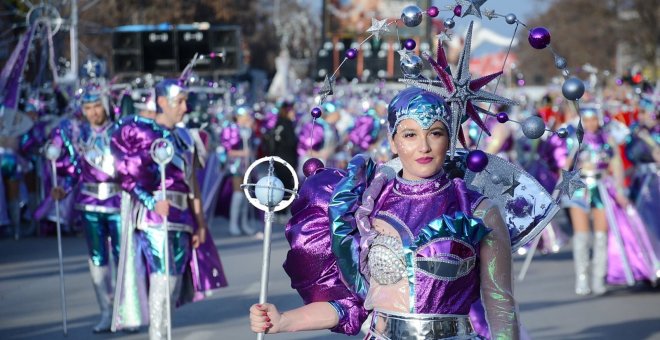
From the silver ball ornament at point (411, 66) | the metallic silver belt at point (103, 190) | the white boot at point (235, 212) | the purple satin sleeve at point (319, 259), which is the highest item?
the silver ball ornament at point (411, 66)

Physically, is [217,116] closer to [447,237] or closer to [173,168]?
[173,168]

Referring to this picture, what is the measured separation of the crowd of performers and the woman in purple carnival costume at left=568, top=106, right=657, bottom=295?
0.04ft

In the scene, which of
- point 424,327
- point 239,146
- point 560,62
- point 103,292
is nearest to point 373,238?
point 424,327

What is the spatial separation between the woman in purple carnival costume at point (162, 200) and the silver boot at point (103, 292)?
1.04m

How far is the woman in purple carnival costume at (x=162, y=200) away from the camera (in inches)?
328

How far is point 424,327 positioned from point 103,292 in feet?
18.9

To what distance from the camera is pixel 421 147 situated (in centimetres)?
438

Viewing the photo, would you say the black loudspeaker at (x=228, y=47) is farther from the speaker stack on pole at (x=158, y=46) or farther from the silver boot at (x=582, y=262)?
the silver boot at (x=582, y=262)

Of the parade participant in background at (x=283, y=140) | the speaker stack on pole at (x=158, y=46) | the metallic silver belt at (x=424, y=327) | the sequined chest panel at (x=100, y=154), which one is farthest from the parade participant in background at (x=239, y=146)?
the metallic silver belt at (x=424, y=327)

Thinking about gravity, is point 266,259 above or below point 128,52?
below

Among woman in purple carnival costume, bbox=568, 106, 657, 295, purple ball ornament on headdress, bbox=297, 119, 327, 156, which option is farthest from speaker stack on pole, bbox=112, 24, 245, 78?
woman in purple carnival costume, bbox=568, 106, 657, 295

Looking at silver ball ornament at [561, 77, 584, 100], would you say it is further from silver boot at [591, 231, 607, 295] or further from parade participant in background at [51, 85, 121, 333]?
silver boot at [591, 231, 607, 295]

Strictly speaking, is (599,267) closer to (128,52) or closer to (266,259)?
(266,259)

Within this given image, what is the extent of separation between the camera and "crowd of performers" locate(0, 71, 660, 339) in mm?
4984
